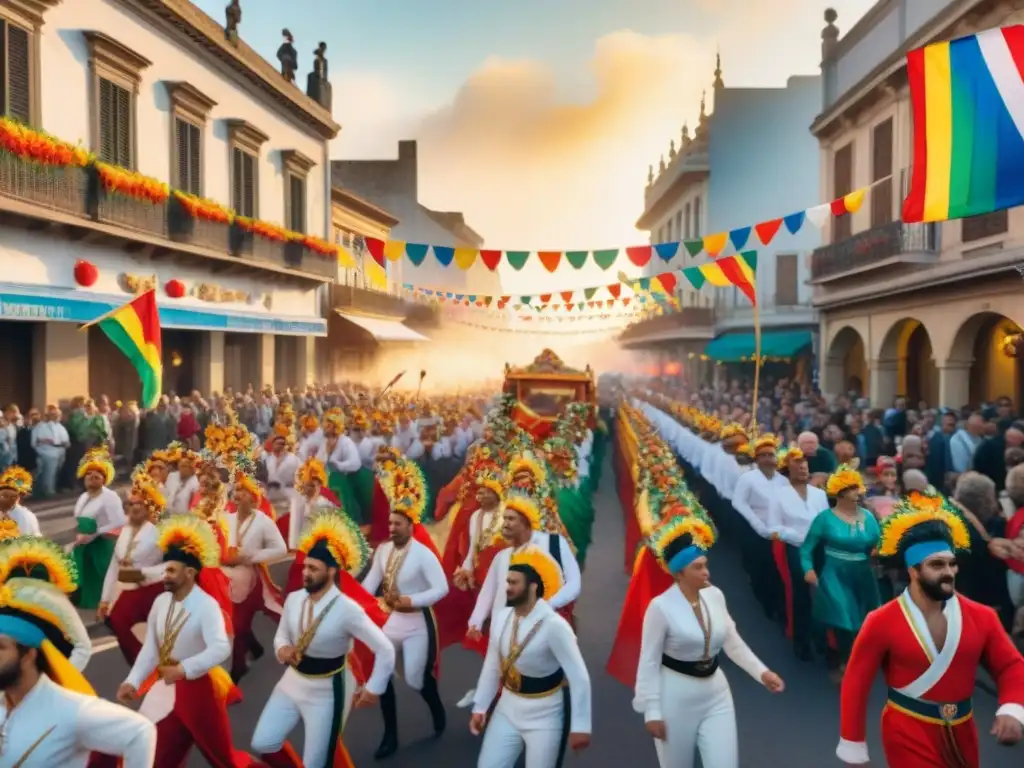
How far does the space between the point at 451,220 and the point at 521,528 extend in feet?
190

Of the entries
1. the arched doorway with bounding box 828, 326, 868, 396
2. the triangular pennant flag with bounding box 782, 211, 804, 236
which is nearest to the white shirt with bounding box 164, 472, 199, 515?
the triangular pennant flag with bounding box 782, 211, 804, 236

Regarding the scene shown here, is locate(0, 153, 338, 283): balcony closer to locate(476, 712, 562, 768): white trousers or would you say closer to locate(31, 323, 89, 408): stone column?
locate(31, 323, 89, 408): stone column

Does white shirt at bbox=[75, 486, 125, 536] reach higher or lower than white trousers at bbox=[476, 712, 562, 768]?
higher

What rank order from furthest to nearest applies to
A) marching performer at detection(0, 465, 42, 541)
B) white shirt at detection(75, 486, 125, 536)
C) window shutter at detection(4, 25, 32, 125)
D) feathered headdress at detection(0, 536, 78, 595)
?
1. window shutter at detection(4, 25, 32, 125)
2. white shirt at detection(75, 486, 125, 536)
3. marching performer at detection(0, 465, 42, 541)
4. feathered headdress at detection(0, 536, 78, 595)

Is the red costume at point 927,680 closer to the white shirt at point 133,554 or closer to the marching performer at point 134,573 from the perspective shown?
the marching performer at point 134,573

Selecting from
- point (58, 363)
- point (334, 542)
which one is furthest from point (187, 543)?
point (58, 363)

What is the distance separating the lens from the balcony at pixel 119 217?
14.4 m

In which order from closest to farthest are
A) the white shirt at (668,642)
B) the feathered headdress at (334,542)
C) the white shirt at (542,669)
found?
the white shirt at (542,669) → the white shirt at (668,642) → the feathered headdress at (334,542)

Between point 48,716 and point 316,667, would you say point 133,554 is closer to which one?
point 316,667

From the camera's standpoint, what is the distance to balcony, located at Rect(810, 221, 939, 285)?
60.0 ft

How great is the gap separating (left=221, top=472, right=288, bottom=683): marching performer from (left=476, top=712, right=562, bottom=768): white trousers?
3090 millimetres

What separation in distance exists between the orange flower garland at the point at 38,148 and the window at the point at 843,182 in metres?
17.2

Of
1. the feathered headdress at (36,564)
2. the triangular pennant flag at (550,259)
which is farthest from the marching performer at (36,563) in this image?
the triangular pennant flag at (550,259)

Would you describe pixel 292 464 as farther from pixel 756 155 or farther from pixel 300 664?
pixel 756 155
